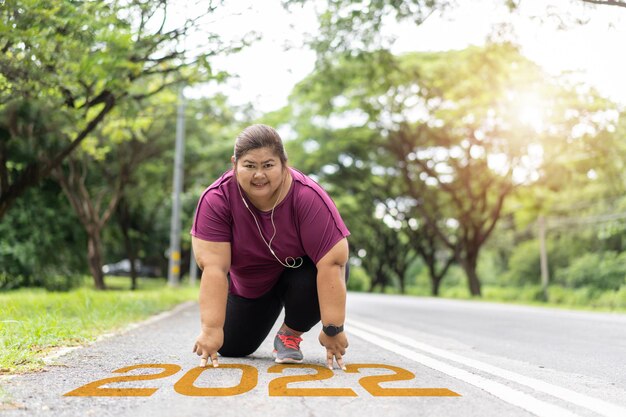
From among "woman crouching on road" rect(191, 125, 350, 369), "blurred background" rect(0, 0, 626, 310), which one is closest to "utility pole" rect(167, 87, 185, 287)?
"blurred background" rect(0, 0, 626, 310)

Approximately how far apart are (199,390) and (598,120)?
18.4 m

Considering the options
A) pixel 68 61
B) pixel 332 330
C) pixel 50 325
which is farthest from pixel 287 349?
pixel 68 61

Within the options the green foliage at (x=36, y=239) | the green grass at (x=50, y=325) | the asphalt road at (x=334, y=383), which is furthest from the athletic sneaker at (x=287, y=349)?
the green foliage at (x=36, y=239)

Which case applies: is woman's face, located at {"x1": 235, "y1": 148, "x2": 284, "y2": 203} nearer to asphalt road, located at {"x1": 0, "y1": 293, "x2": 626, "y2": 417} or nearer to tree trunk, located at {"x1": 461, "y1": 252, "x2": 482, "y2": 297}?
asphalt road, located at {"x1": 0, "y1": 293, "x2": 626, "y2": 417}

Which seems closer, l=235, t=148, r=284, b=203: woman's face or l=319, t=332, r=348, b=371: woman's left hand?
l=235, t=148, r=284, b=203: woman's face

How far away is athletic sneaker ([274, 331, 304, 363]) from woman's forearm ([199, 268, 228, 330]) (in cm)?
57

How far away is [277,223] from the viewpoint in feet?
12.5

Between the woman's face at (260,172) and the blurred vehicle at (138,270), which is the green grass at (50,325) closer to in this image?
the woman's face at (260,172)

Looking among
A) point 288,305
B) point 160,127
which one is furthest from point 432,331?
point 160,127

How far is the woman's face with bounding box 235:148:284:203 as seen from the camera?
11.6ft

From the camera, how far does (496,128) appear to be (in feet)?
67.1

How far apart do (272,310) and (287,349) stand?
14.5 inches

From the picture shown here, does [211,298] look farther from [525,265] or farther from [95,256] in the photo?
[525,265]

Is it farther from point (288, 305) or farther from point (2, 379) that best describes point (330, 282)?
point (2, 379)
